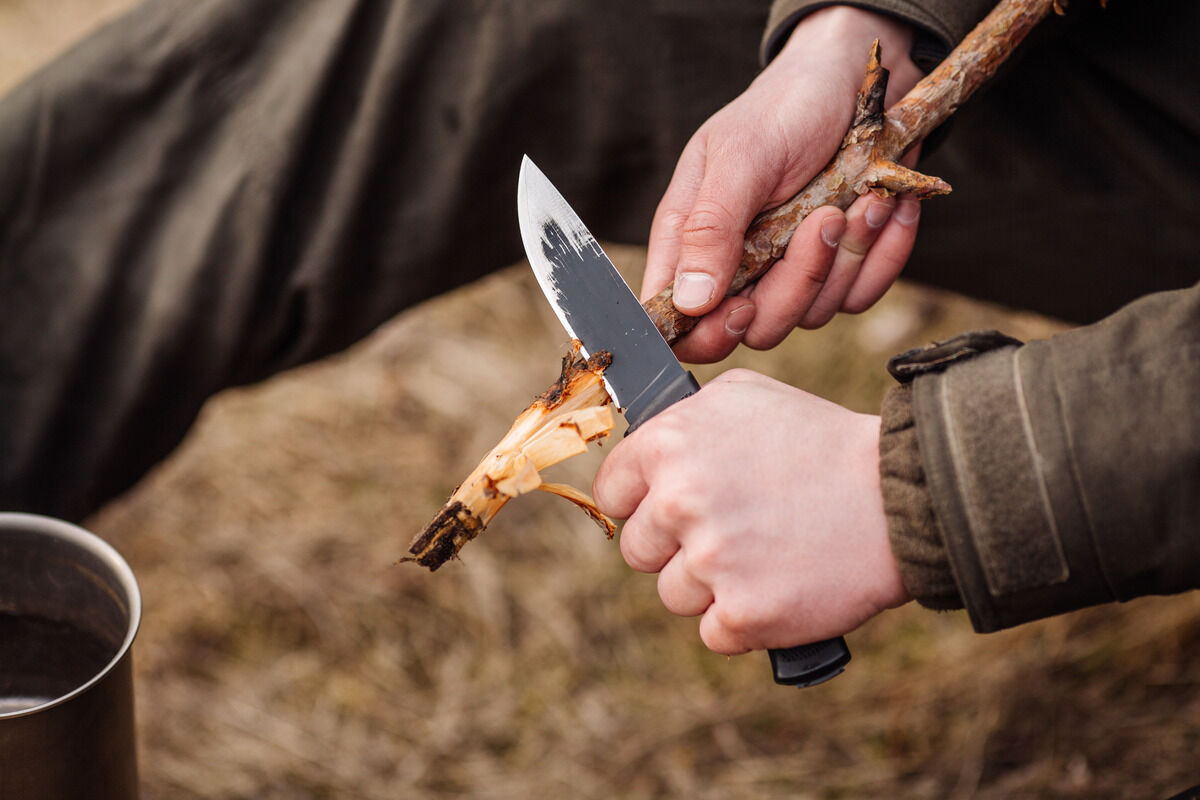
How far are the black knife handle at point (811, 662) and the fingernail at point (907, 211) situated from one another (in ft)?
1.82

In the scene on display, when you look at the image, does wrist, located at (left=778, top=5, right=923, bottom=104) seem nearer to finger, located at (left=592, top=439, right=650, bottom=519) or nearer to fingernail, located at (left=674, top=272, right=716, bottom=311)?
fingernail, located at (left=674, top=272, right=716, bottom=311)

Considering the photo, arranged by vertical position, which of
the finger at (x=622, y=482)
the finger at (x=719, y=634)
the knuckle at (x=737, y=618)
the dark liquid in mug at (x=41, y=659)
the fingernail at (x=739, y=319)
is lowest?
the dark liquid in mug at (x=41, y=659)

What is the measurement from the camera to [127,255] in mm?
1334

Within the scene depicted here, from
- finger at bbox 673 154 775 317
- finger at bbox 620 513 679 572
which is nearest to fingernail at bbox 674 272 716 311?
finger at bbox 673 154 775 317

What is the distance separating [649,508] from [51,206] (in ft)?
3.19

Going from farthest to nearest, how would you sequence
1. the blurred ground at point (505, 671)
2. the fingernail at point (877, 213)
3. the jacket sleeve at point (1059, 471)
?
the blurred ground at point (505, 671) → the fingernail at point (877, 213) → the jacket sleeve at point (1059, 471)

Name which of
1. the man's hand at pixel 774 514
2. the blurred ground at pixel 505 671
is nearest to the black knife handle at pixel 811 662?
the man's hand at pixel 774 514

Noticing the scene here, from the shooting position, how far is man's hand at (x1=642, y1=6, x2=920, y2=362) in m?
1.08

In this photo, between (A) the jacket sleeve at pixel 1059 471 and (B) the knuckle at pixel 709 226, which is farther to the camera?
(B) the knuckle at pixel 709 226

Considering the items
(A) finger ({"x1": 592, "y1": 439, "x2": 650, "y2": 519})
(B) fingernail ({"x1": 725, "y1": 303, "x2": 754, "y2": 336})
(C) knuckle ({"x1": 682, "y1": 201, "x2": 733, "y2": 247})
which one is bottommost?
(A) finger ({"x1": 592, "y1": 439, "x2": 650, "y2": 519})

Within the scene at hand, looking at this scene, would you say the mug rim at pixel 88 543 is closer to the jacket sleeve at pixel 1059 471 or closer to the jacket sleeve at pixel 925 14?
the jacket sleeve at pixel 1059 471

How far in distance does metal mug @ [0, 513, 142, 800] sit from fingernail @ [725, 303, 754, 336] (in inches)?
28.2

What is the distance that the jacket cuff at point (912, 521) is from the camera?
838 mm

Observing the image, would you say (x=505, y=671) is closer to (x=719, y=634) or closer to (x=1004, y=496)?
(x=719, y=634)
